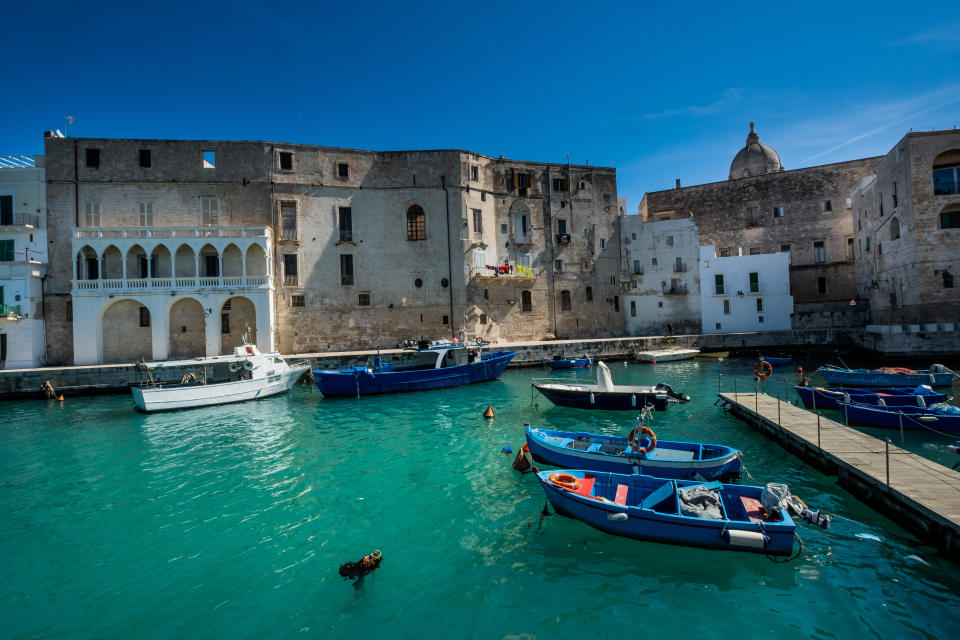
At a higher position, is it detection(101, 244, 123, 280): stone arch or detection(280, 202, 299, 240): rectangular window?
detection(280, 202, 299, 240): rectangular window

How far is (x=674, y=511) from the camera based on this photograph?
7.77 metres

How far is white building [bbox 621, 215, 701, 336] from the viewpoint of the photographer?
37438 mm

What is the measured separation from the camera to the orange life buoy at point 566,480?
333 inches

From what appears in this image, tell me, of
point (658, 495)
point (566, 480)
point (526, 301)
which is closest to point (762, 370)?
point (658, 495)

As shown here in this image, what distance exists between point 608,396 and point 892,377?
40.2 feet

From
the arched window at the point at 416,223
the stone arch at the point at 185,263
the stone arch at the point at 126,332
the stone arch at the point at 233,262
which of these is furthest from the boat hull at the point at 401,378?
the stone arch at the point at 126,332

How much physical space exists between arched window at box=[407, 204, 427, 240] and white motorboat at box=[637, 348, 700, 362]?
16.7 m

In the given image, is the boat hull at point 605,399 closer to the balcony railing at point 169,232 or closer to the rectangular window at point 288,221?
the rectangular window at point 288,221

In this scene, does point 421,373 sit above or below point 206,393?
above

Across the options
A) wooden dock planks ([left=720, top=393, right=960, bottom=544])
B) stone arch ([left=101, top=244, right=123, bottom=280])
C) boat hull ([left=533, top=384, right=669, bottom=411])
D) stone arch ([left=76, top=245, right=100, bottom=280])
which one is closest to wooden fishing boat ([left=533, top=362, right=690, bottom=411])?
boat hull ([left=533, top=384, right=669, bottom=411])

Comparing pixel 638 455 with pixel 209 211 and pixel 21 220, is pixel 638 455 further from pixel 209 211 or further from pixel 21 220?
pixel 21 220

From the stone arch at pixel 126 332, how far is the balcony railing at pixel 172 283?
1.73m

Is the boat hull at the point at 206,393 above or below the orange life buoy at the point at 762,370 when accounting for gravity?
below

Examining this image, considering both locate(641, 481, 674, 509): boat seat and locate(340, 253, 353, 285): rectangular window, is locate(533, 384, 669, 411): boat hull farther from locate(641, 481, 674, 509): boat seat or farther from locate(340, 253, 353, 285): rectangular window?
locate(340, 253, 353, 285): rectangular window
